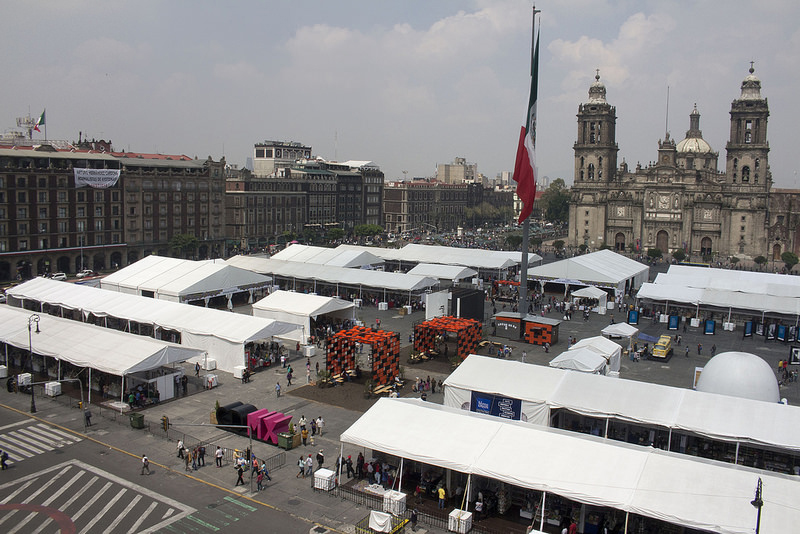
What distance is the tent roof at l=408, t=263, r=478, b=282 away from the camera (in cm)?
6894

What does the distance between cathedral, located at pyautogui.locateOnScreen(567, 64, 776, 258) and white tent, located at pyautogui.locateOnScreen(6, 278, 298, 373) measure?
88567 millimetres

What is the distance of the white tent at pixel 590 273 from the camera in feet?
222

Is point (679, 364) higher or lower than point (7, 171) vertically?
lower

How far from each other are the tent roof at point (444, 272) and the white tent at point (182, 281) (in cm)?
1764

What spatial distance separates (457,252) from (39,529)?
63126mm

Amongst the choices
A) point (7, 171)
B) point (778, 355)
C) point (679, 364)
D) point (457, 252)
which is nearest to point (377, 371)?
point (679, 364)

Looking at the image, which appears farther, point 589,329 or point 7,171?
point 7,171

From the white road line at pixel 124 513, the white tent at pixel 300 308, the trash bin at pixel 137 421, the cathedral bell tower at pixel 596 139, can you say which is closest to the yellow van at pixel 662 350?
the white tent at pixel 300 308

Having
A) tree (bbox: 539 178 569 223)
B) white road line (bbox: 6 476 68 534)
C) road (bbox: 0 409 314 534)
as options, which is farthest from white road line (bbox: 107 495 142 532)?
tree (bbox: 539 178 569 223)

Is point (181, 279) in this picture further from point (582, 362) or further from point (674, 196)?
point (674, 196)

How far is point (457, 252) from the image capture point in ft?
265

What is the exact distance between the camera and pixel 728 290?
60.0m

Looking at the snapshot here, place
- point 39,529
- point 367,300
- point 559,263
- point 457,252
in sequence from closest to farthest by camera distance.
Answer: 1. point 39,529
2. point 367,300
3. point 559,263
4. point 457,252

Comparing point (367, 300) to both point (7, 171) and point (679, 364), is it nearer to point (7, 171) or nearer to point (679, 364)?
point (679, 364)
